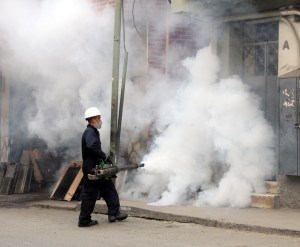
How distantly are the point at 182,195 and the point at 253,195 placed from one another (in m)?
1.15

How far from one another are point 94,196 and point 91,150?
667 mm

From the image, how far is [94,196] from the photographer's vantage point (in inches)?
306

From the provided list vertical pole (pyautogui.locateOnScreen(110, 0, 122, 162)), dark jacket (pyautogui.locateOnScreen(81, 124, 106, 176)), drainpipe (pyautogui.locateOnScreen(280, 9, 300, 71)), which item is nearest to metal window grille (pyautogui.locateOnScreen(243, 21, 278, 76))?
drainpipe (pyautogui.locateOnScreen(280, 9, 300, 71))

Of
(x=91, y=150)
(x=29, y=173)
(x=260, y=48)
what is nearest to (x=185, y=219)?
(x=91, y=150)

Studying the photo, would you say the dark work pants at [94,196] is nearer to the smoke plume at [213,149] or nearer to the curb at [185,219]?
the curb at [185,219]

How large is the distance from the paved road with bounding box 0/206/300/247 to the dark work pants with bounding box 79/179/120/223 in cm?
21

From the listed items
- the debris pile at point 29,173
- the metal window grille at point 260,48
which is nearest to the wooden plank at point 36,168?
the debris pile at point 29,173

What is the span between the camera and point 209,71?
9.56 metres

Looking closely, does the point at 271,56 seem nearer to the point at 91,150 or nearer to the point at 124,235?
the point at 91,150

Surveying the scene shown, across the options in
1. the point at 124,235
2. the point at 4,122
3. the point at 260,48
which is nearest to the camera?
the point at 124,235

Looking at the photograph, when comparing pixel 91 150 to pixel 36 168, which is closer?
pixel 91 150

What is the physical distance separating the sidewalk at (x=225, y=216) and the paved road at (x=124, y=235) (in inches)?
4.4

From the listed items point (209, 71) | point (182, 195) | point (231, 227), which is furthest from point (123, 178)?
point (231, 227)

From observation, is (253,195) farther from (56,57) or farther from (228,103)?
(56,57)
